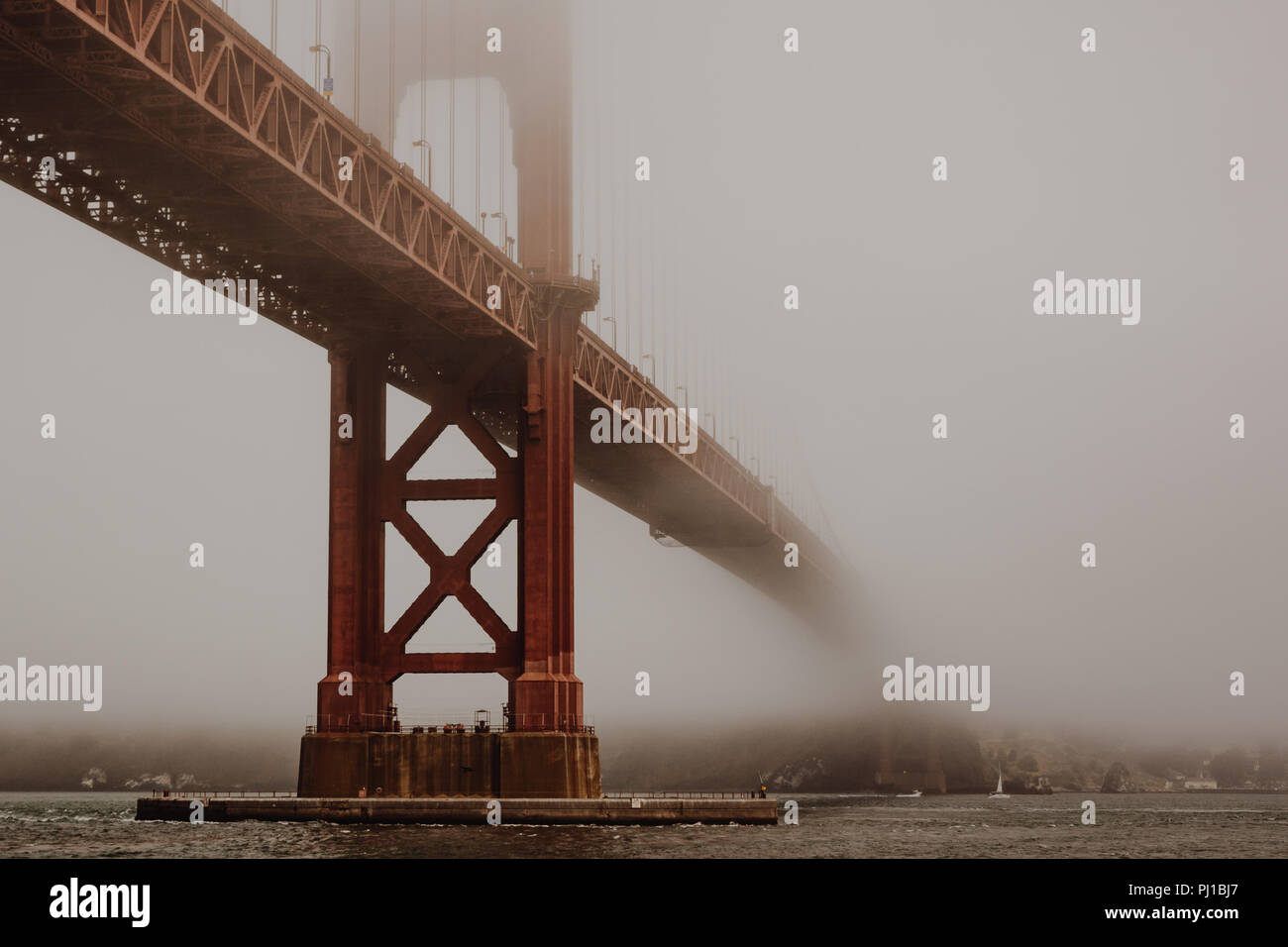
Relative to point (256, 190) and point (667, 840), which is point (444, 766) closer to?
point (667, 840)

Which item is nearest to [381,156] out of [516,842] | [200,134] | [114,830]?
[200,134]

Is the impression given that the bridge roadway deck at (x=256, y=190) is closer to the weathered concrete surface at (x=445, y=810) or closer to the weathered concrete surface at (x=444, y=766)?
the weathered concrete surface at (x=444, y=766)

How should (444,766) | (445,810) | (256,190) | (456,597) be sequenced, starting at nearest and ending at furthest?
1. (256,190)
2. (445,810)
3. (444,766)
4. (456,597)

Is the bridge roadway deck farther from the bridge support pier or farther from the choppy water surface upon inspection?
the choppy water surface

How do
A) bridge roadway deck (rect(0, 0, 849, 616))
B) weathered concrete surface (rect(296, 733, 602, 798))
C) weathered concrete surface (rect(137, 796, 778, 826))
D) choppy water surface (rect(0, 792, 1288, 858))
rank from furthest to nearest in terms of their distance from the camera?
weathered concrete surface (rect(296, 733, 602, 798))
weathered concrete surface (rect(137, 796, 778, 826))
choppy water surface (rect(0, 792, 1288, 858))
bridge roadway deck (rect(0, 0, 849, 616))

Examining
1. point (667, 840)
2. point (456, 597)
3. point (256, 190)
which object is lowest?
point (667, 840)

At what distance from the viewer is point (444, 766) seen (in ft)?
148

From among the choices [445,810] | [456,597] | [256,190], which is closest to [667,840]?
[445,810]

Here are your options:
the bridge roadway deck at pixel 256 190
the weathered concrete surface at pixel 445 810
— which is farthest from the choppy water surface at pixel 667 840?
the bridge roadway deck at pixel 256 190

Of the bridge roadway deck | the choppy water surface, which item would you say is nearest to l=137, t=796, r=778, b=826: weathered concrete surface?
the choppy water surface

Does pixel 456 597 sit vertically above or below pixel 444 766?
above

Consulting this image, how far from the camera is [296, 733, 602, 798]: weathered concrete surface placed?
44594 mm

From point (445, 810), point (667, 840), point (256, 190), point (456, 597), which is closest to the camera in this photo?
point (256, 190)
